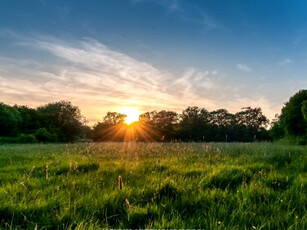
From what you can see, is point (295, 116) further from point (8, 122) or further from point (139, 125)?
point (8, 122)

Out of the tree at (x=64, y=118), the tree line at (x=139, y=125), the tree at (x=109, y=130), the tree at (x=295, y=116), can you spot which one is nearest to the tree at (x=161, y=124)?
the tree line at (x=139, y=125)

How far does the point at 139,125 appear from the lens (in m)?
61.3

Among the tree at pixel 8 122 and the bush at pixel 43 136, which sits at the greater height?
the tree at pixel 8 122

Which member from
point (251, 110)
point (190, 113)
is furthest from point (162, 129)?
point (251, 110)

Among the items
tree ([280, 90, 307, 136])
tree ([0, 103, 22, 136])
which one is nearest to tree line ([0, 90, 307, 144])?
tree ([0, 103, 22, 136])

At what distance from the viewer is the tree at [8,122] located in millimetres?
49209

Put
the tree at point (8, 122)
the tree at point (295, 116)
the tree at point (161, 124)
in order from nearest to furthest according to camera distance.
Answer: the tree at point (295, 116) → the tree at point (8, 122) → the tree at point (161, 124)

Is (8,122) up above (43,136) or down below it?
above

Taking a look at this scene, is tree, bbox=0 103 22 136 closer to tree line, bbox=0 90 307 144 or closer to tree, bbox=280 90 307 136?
tree line, bbox=0 90 307 144

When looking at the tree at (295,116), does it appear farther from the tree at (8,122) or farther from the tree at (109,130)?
the tree at (8,122)

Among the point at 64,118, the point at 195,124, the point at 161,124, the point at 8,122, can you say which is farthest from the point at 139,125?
the point at 8,122

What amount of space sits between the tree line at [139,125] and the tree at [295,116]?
83.6ft

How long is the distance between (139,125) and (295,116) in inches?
1673

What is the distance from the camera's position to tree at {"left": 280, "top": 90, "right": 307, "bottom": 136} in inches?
935
